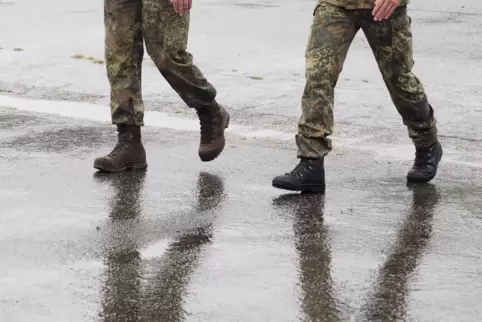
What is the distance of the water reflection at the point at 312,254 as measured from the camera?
4039 millimetres

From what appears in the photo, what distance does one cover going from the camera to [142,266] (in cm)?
453

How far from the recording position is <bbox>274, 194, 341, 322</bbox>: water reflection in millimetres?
4039

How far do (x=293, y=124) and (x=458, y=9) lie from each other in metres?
5.85

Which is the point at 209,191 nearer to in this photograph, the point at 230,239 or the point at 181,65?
the point at 181,65

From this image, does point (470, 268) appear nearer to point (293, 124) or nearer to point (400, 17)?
point (400, 17)

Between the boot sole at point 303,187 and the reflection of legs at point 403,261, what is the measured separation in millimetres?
469

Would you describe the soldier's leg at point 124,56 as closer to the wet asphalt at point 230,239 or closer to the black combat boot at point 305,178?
the wet asphalt at point 230,239

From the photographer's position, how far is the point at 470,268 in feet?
14.9

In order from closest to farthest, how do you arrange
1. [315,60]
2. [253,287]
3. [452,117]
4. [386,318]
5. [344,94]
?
[386,318], [253,287], [315,60], [452,117], [344,94]

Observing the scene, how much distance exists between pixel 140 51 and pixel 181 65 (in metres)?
0.26

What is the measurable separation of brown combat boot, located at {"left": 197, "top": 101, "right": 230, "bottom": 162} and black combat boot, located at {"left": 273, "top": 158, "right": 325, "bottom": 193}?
2.50ft

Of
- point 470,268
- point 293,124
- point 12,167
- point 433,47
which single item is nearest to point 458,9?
point 433,47

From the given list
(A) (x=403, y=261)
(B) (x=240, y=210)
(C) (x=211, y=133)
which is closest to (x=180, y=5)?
(C) (x=211, y=133)

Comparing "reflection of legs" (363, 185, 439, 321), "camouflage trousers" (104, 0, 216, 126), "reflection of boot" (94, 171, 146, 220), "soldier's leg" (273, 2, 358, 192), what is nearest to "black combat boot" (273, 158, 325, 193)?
"soldier's leg" (273, 2, 358, 192)
